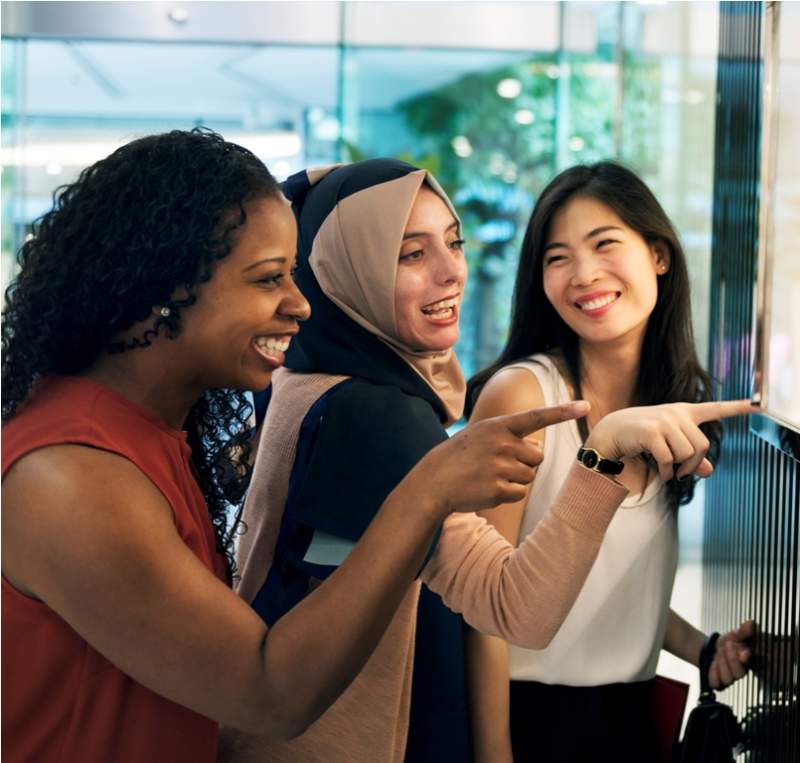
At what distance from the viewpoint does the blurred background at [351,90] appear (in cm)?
710

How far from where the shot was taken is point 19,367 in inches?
55.2

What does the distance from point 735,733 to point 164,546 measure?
1152mm

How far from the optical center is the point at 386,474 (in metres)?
1.70

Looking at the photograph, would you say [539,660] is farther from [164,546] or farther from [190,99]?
[190,99]

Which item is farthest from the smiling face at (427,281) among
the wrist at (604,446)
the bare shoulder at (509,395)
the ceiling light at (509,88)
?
the ceiling light at (509,88)

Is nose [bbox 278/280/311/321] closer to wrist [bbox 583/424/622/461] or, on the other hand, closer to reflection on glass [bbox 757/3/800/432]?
wrist [bbox 583/424/622/461]

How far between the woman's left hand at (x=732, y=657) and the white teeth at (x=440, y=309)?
30.4 inches

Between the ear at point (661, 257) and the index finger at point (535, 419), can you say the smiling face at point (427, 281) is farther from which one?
the index finger at point (535, 419)

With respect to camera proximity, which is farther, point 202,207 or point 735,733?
point 735,733

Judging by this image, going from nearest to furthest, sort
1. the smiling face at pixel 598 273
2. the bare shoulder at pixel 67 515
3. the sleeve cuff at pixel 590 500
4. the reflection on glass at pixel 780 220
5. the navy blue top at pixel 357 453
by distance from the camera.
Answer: the bare shoulder at pixel 67 515 → the sleeve cuff at pixel 590 500 → the navy blue top at pixel 357 453 → the reflection on glass at pixel 780 220 → the smiling face at pixel 598 273

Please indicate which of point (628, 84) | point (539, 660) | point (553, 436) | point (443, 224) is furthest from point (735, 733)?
point (628, 84)

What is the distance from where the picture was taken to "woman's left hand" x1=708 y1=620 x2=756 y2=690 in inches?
79.5

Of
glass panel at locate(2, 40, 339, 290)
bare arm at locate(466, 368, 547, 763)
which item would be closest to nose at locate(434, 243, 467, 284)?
bare arm at locate(466, 368, 547, 763)

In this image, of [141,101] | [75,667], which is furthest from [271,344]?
[141,101]
